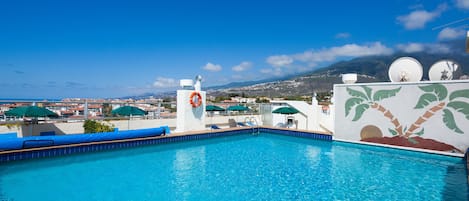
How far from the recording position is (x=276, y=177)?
5.77 metres

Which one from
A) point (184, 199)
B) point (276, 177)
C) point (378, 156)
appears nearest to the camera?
point (184, 199)

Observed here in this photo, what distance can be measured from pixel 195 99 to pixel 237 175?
5.63m

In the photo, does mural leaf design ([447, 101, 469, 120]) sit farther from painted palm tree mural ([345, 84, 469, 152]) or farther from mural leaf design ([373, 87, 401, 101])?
mural leaf design ([373, 87, 401, 101])

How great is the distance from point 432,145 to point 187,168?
787 cm

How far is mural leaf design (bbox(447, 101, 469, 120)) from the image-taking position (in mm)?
7723

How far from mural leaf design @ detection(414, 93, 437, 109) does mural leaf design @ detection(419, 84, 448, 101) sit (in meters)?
0.13

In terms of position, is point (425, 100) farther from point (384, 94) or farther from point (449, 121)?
point (384, 94)

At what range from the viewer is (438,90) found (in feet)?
26.8

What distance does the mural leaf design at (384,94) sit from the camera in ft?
29.5

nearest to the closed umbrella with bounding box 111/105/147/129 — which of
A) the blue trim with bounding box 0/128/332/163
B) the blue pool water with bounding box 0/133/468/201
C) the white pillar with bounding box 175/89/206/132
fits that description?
the blue trim with bounding box 0/128/332/163

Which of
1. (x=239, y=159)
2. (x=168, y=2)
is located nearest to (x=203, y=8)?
(x=168, y=2)

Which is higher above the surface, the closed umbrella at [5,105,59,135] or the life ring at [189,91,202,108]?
the life ring at [189,91,202,108]

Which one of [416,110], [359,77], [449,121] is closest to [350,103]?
[416,110]

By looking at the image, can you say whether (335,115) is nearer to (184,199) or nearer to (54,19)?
(184,199)
